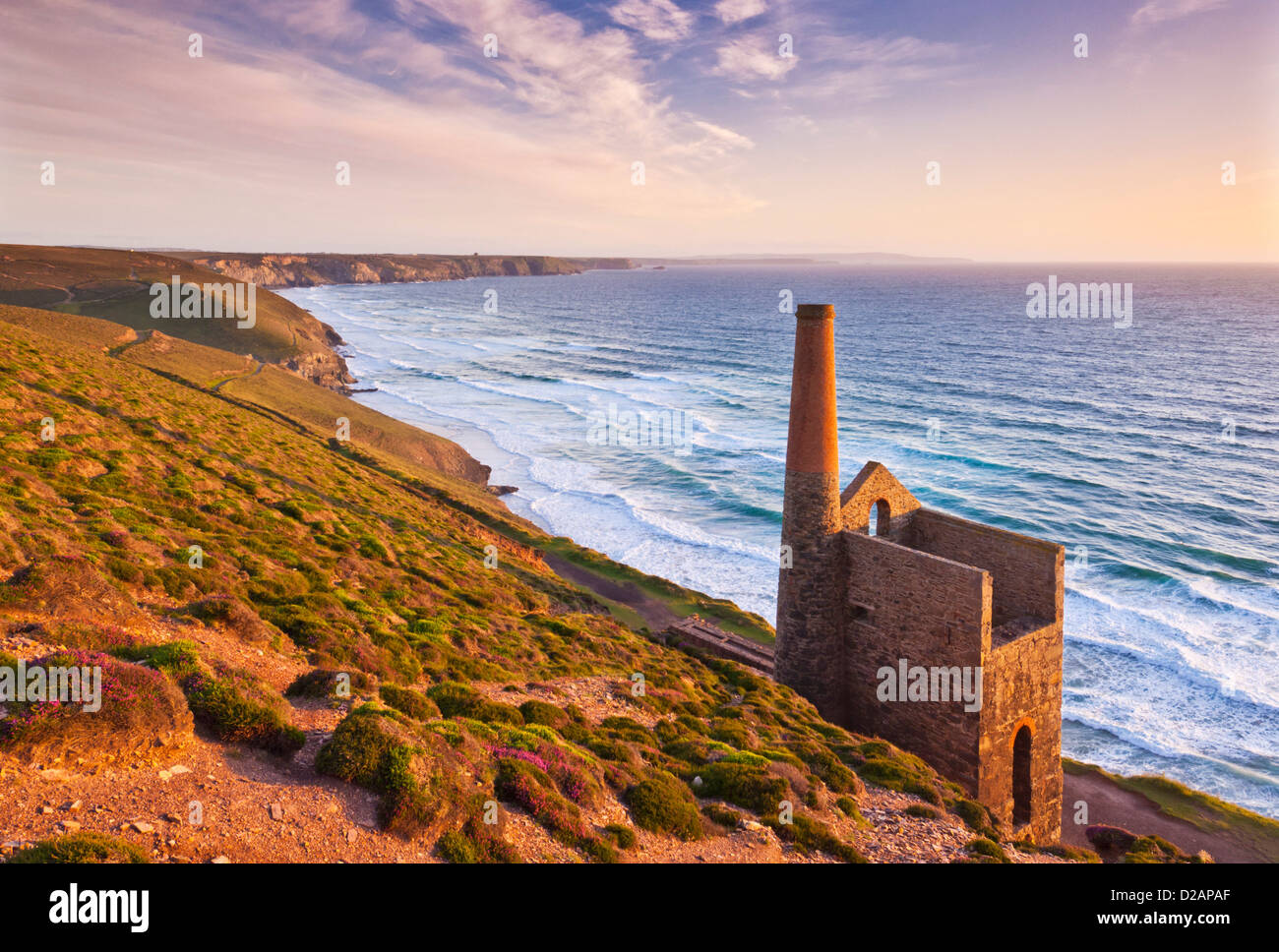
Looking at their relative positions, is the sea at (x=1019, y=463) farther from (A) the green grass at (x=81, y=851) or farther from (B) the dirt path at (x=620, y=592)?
(A) the green grass at (x=81, y=851)

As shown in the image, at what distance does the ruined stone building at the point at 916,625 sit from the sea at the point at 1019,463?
10.5 meters

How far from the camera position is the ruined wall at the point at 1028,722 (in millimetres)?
20828

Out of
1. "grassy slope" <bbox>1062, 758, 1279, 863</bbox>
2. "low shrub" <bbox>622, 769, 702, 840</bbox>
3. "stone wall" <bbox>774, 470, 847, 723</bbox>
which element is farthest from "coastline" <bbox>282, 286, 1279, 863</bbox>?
"low shrub" <bbox>622, 769, 702, 840</bbox>

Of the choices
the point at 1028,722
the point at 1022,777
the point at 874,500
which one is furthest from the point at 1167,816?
the point at 874,500

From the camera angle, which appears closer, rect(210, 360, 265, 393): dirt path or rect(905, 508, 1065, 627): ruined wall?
rect(905, 508, 1065, 627): ruined wall

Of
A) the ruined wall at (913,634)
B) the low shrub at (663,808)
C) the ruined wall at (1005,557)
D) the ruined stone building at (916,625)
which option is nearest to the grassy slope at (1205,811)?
the ruined stone building at (916,625)

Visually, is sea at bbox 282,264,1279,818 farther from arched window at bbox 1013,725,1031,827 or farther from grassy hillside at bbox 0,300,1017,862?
grassy hillside at bbox 0,300,1017,862

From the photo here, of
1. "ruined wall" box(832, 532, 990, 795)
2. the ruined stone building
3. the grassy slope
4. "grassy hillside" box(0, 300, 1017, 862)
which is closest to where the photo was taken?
"grassy hillside" box(0, 300, 1017, 862)

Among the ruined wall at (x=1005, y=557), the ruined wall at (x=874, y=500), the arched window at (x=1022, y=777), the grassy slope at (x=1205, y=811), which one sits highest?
the ruined wall at (x=874, y=500)

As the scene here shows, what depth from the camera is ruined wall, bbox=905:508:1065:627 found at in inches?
→ 883

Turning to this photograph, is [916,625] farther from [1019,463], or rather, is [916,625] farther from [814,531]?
[1019,463]

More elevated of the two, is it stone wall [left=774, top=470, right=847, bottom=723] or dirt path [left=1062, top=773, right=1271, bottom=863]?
stone wall [left=774, top=470, right=847, bottom=723]

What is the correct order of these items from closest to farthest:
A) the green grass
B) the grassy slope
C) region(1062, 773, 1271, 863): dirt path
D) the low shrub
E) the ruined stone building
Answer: the green grass → the low shrub → the ruined stone building → region(1062, 773, 1271, 863): dirt path → the grassy slope

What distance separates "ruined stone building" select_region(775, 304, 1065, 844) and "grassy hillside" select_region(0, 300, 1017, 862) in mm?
1752
